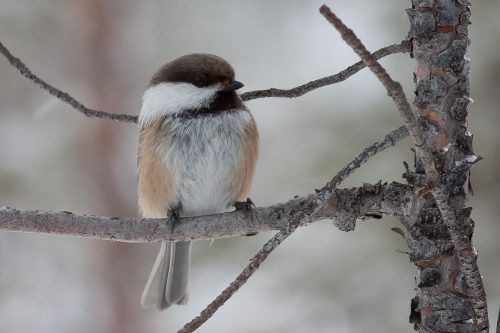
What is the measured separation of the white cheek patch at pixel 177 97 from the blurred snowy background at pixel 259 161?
1521 millimetres

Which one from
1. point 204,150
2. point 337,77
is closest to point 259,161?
point 204,150

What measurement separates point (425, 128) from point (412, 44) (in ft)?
0.78

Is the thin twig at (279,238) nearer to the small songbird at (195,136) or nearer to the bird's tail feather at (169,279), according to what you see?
the small songbird at (195,136)

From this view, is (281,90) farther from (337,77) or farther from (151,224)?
(151,224)

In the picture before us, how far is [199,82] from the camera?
2791mm

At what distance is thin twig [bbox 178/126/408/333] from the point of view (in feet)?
4.93

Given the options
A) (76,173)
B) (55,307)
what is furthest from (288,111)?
(55,307)

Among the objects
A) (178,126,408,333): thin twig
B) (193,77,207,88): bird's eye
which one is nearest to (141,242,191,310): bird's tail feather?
(193,77,207,88): bird's eye

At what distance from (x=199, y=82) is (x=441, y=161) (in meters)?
1.34

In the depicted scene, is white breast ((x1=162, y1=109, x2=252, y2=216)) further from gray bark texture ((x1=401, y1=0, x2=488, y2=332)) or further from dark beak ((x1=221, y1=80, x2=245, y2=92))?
gray bark texture ((x1=401, y1=0, x2=488, y2=332))

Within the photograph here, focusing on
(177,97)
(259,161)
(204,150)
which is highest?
(259,161)

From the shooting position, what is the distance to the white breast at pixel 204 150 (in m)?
2.84

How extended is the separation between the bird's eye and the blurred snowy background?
1.56 meters

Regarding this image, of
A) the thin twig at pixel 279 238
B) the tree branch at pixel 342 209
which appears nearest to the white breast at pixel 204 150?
the tree branch at pixel 342 209
